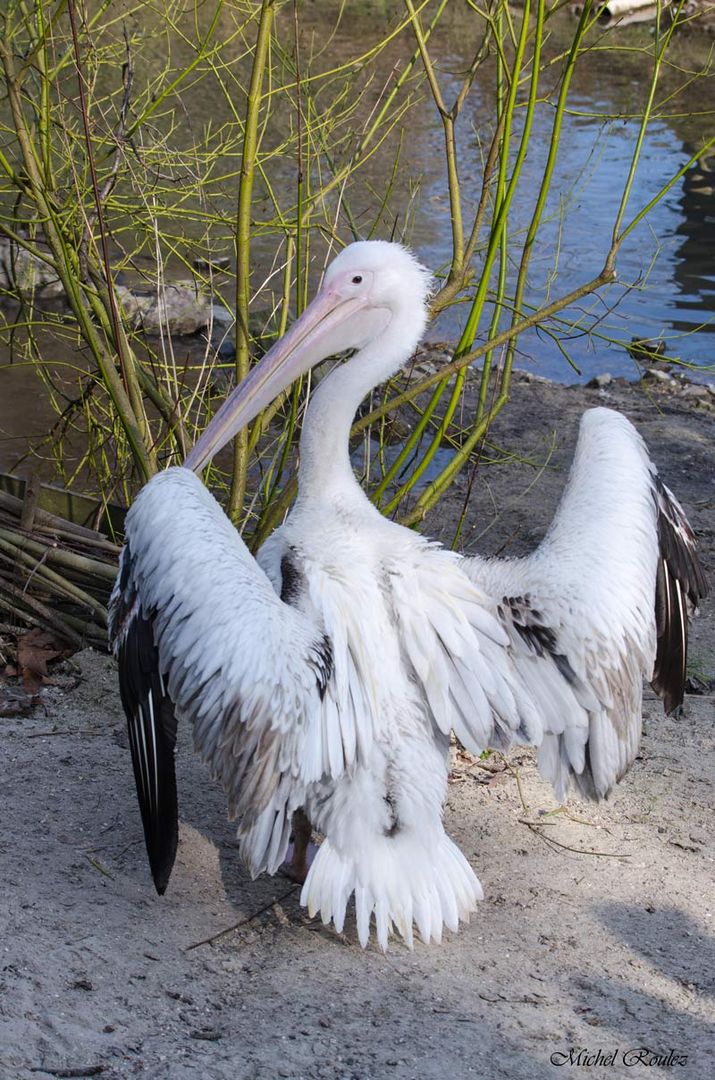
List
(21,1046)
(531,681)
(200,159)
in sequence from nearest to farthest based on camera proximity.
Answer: (21,1046) → (531,681) → (200,159)

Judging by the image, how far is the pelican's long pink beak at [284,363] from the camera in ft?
11.0

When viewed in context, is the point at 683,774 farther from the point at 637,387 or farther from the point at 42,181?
the point at 637,387

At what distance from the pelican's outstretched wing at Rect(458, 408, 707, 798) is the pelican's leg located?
2.10ft

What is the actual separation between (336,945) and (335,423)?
4.31ft

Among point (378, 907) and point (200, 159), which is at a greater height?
point (200, 159)

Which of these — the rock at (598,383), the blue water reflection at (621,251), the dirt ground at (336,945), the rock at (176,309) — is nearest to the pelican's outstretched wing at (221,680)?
the dirt ground at (336,945)

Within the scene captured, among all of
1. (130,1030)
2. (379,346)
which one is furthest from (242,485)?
(130,1030)

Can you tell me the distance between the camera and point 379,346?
3367mm

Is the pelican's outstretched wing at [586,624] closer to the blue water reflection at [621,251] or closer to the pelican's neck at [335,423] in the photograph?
the pelican's neck at [335,423]

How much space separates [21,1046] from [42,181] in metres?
2.56

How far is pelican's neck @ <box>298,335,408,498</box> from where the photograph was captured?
3.27 meters

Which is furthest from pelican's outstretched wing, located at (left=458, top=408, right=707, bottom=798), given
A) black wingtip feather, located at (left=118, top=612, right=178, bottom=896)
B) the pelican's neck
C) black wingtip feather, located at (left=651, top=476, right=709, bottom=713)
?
black wingtip feather, located at (left=118, top=612, right=178, bottom=896)

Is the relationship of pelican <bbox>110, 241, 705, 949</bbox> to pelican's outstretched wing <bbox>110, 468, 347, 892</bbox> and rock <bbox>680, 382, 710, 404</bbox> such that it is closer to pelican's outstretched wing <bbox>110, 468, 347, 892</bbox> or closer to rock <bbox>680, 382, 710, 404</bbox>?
pelican's outstretched wing <bbox>110, 468, 347, 892</bbox>

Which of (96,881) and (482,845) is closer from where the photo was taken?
(96,881)
